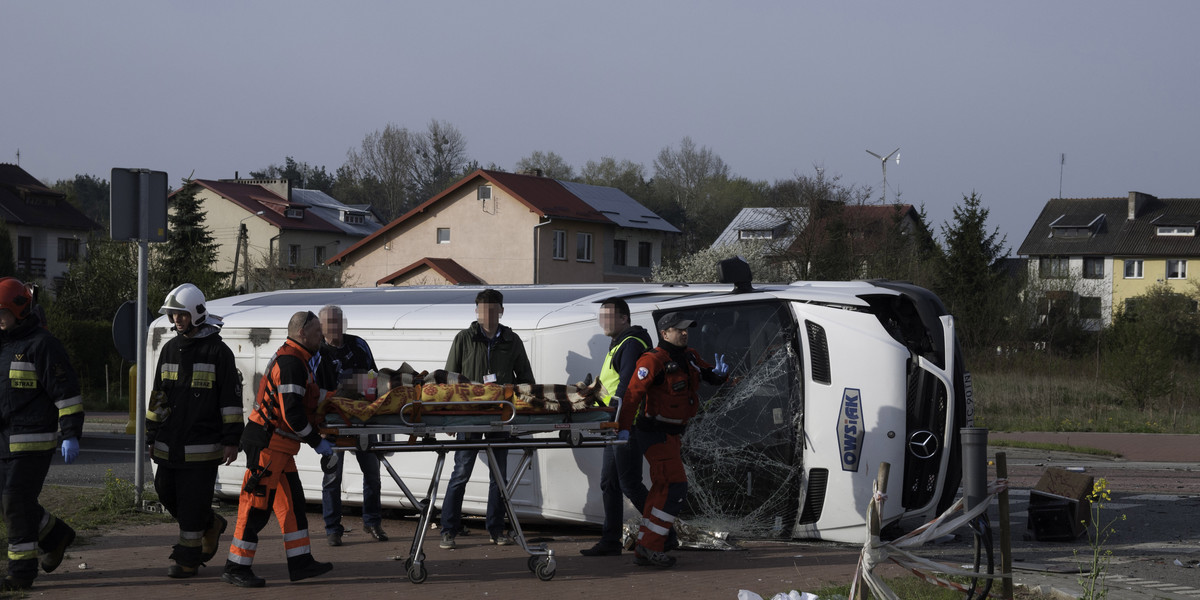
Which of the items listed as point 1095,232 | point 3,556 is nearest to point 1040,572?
point 3,556

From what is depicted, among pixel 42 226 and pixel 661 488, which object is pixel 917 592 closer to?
pixel 661 488

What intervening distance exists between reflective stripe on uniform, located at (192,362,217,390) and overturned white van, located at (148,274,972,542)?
8.04ft

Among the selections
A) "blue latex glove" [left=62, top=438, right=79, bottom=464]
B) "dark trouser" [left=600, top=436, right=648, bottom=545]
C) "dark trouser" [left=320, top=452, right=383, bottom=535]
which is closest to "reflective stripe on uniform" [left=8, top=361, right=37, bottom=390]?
A: "blue latex glove" [left=62, top=438, right=79, bottom=464]

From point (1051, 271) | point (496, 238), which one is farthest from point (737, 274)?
point (1051, 271)

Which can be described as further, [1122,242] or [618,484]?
[1122,242]

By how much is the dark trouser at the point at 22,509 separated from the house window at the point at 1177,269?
230 ft

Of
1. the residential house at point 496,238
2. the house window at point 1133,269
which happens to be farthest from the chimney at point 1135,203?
the residential house at point 496,238

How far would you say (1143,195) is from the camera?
7012cm

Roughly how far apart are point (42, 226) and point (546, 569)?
204 ft

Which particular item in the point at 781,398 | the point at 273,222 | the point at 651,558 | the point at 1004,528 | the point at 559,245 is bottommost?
the point at 651,558

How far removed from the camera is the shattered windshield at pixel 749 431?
28.8 feet

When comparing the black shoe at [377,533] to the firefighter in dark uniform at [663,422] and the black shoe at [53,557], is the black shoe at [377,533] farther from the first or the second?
the black shoe at [53,557]

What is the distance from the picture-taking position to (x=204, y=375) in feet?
24.3

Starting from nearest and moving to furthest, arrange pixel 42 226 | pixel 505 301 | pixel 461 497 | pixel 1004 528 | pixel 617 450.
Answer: pixel 1004 528
pixel 617 450
pixel 461 497
pixel 505 301
pixel 42 226
